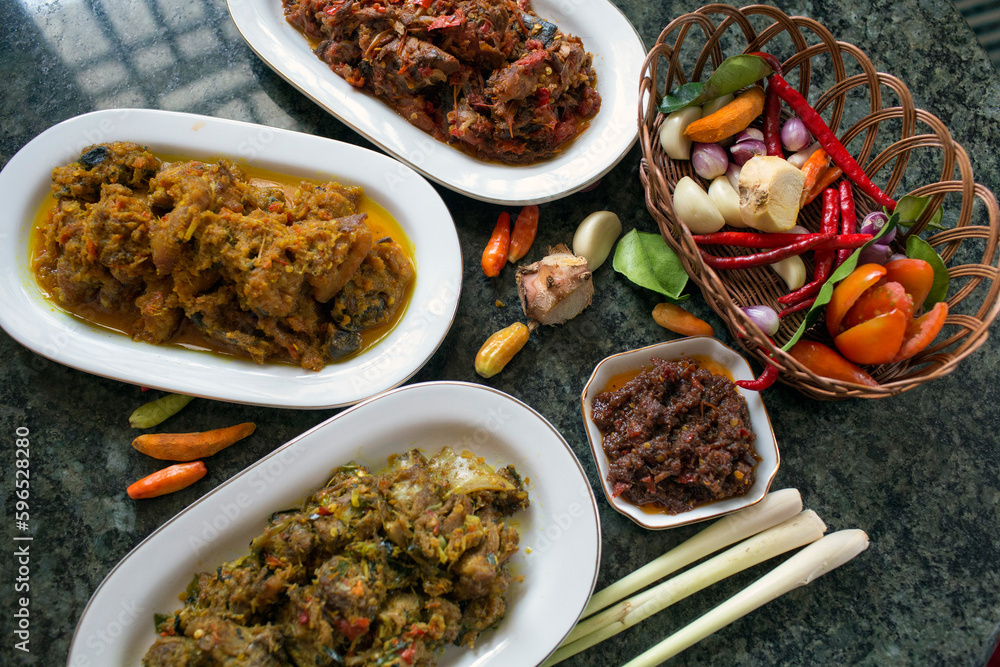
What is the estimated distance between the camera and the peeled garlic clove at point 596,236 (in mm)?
3656

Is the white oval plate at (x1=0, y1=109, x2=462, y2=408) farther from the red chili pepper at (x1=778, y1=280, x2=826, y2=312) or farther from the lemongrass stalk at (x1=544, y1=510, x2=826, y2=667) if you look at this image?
the red chili pepper at (x1=778, y1=280, x2=826, y2=312)

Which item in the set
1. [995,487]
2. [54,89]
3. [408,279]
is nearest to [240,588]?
[408,279]

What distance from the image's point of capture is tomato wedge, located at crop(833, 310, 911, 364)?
2986 mm

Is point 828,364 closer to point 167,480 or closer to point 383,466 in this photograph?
point 383,466

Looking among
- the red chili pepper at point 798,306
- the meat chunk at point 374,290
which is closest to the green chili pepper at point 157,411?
the meat chunk at point 374,290

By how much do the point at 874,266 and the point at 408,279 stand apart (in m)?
2.53

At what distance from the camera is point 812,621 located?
11.7 feet

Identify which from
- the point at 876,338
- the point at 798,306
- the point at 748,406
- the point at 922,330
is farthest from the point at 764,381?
the point at 922,330

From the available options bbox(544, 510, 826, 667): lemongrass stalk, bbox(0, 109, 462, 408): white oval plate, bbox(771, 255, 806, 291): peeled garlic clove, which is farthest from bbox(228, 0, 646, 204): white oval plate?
bbox(544, 510, 826, 667): lemongrass stalk

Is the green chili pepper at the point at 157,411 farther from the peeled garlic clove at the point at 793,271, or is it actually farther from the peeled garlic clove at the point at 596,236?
the peeled garlic clove at the point at 793,271

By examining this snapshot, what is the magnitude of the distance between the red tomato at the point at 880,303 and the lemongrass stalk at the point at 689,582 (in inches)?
47.9

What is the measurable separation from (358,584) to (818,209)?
11.0ft

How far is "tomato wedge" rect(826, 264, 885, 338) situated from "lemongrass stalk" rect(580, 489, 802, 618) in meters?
1.03

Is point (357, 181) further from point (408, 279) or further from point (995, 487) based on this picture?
point (995, 487)
